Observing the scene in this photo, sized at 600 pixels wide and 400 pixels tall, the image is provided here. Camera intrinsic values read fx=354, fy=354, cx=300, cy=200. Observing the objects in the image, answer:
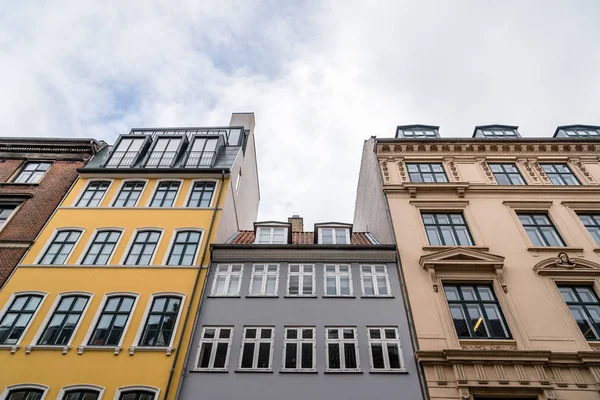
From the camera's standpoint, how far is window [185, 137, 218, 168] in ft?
71.2

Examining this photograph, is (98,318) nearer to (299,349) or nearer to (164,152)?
(299,349)

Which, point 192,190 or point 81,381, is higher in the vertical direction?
point 192,190

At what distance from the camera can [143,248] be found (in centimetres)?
1705

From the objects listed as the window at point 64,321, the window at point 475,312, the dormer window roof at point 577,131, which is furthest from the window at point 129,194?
the dormer window roof at point 577,131

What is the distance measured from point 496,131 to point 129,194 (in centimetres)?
2365

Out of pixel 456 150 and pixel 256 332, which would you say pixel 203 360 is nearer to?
pixel 256 332

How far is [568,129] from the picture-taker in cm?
2402

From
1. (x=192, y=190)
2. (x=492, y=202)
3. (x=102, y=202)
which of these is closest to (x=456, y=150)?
(x=492, y=202)

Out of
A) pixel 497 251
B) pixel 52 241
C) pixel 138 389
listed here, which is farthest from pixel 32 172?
pixel 497 251

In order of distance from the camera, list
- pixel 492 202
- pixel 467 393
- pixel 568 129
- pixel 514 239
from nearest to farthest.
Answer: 1. pixel 467 393
2. pixel 514 239
3. pixel 492 202
4. pixel 568 129

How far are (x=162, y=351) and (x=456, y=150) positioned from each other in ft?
63.2

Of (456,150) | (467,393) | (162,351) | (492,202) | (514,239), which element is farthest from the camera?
(456,150)

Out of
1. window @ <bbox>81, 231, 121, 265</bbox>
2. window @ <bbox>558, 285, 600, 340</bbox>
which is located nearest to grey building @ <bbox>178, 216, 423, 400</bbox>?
window @ <bbox>81, 231, 121, 265</bbox>

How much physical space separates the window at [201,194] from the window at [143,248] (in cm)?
259
